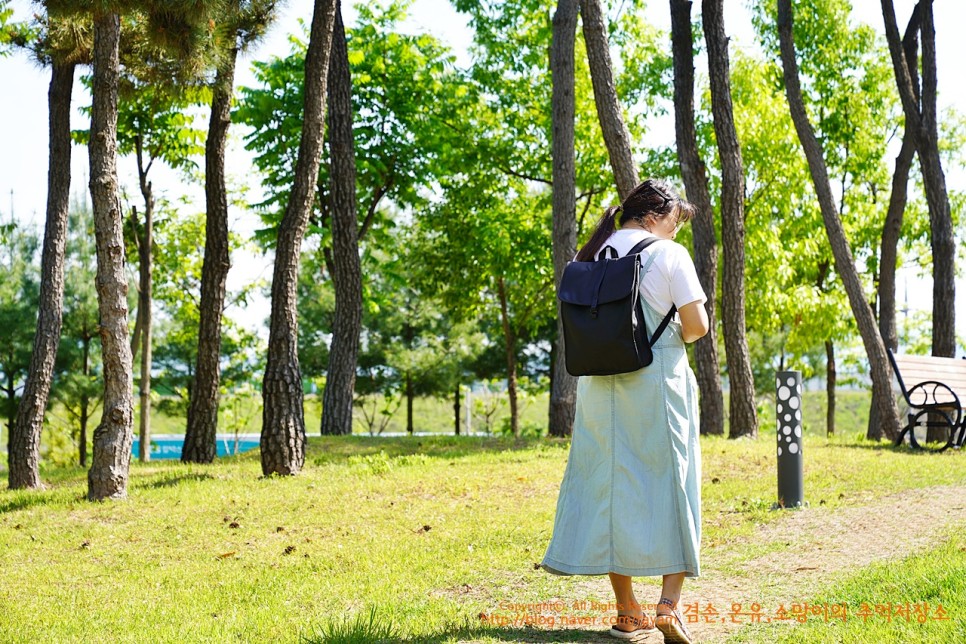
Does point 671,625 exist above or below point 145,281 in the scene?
below

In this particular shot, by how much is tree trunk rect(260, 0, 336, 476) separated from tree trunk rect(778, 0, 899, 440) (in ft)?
24.0

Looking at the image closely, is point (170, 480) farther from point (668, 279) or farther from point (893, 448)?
point (893, 448)

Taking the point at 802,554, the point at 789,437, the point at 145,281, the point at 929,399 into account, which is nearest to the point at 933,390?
the point at 929,399

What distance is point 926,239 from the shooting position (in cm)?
2572

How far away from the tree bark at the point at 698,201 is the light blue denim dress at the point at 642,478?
32.0ft

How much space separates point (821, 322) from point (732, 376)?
441 inches

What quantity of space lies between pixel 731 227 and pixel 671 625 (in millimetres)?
10493

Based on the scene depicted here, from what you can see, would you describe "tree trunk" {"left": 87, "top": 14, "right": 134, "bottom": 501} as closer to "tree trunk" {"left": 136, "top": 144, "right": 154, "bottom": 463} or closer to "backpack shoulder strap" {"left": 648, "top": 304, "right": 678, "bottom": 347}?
"backpack shoulder strap" {"left": 648, "top": 304, "right": 678, "bottom": 347}

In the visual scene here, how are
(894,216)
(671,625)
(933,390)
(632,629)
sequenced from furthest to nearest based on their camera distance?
(894,216), (933,390), (632,629), (671,625)

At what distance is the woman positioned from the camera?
4254 mm

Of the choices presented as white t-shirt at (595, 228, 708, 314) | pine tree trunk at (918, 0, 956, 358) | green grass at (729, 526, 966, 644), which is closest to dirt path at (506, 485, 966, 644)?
green grass at (729, 526, 966, 644)

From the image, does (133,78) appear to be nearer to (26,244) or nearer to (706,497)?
(706,497)

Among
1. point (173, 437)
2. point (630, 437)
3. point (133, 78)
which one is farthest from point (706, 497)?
point (173, 437)

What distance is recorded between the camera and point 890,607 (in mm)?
4781
